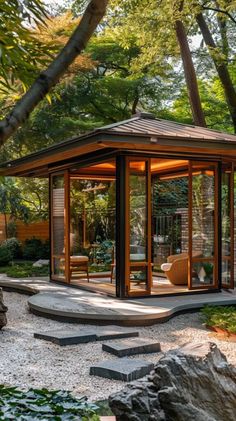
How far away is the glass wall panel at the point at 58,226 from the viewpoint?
33.8ft

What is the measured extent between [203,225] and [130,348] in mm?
3978

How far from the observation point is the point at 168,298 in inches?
333

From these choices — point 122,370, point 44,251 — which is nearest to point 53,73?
point 122,370

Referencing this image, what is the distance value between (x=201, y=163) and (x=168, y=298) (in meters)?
2.39

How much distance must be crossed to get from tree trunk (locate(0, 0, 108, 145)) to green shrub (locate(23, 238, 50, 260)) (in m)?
14.7

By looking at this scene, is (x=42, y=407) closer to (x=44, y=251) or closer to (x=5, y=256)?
(x=5, y=256)

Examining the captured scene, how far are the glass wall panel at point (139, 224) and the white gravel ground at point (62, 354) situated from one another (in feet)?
3.26

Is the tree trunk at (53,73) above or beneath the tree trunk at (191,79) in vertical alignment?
beneath

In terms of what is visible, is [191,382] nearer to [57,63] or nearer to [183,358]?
[183,358]

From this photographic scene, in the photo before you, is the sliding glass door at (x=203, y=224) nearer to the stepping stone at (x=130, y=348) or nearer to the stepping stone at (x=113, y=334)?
the stepping stone at (x=113, y=334)

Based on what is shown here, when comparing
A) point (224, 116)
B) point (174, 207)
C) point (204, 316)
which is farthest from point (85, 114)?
point (204, 316)

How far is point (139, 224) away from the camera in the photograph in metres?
8.35

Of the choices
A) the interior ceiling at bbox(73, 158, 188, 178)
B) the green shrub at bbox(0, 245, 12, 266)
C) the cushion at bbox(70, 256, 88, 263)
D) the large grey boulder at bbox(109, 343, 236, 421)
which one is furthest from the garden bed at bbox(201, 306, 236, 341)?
the green shrub at bbox(0, 245, 12, 266)

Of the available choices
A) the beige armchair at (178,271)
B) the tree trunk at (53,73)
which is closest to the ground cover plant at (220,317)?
the beige armchair at (178,271)
